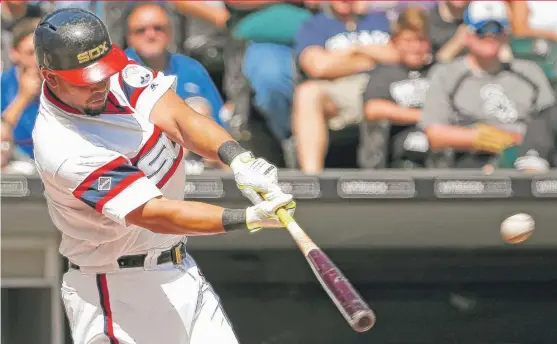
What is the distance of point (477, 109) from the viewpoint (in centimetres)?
516

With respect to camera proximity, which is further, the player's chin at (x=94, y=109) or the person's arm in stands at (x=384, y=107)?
the person's arm in stands at (x=384, y=107)

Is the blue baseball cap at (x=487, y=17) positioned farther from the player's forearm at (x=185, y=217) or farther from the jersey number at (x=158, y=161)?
the player's forearm at (x=185, y=217)

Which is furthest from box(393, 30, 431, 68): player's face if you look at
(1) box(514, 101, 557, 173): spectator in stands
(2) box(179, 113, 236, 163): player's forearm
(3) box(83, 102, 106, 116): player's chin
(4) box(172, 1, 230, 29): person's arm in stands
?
(3) box(83, 102, 106, 116): player's chin

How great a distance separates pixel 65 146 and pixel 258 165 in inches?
21.9

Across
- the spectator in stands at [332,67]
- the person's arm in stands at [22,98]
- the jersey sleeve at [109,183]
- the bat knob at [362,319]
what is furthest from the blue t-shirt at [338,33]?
the bat knob at [362,319]

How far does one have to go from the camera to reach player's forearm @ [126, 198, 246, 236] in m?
2.89

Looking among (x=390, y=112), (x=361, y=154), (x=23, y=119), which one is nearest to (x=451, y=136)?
(x=390, y=112)

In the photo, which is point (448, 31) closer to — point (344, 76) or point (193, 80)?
point (344, 76)

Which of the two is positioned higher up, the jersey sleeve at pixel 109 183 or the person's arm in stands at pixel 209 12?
the jersey sleeve at pixel 109 183

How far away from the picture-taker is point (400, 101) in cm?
522

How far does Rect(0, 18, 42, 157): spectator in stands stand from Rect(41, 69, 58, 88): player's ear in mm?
1948

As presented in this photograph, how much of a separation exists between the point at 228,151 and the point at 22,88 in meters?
2.25

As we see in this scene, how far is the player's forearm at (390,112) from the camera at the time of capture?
5.11 m

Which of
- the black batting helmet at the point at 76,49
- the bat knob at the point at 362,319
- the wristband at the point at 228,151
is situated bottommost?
the bat knob at the point at 362,319
